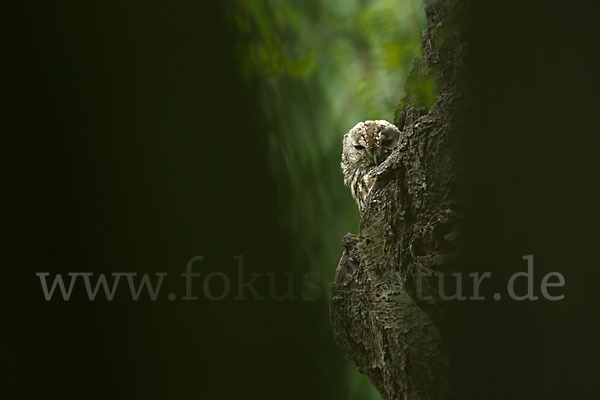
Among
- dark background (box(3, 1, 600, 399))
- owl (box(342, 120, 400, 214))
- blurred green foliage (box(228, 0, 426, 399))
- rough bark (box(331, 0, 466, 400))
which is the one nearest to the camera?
dark background (box(3, 1, 600, 399))

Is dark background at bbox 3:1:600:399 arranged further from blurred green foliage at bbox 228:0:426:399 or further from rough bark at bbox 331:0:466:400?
blurred green foliage at bbox 228:0:426:399

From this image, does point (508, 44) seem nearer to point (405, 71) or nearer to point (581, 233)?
point (581, 233)

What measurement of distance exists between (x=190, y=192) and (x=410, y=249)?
1.05 metres

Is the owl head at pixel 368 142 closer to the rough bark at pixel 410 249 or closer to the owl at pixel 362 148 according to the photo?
the owl at pixel 362 148

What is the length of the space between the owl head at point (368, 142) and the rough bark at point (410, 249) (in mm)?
271

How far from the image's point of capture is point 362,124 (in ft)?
6.77

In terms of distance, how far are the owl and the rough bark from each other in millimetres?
274

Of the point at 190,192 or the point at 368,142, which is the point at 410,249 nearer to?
the point at 368,142

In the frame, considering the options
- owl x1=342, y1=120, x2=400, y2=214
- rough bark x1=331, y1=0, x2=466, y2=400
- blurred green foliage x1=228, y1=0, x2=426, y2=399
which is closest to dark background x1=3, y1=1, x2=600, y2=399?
rough bark x1=331, y1=0, x2=466, y2=400

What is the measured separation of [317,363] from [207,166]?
296 millimetres

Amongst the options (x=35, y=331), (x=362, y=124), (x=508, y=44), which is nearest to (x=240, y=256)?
(x=35, y=331)

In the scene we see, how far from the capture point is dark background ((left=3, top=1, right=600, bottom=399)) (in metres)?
0.41

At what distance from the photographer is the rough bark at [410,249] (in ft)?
3.91

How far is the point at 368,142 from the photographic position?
84.4 inches
